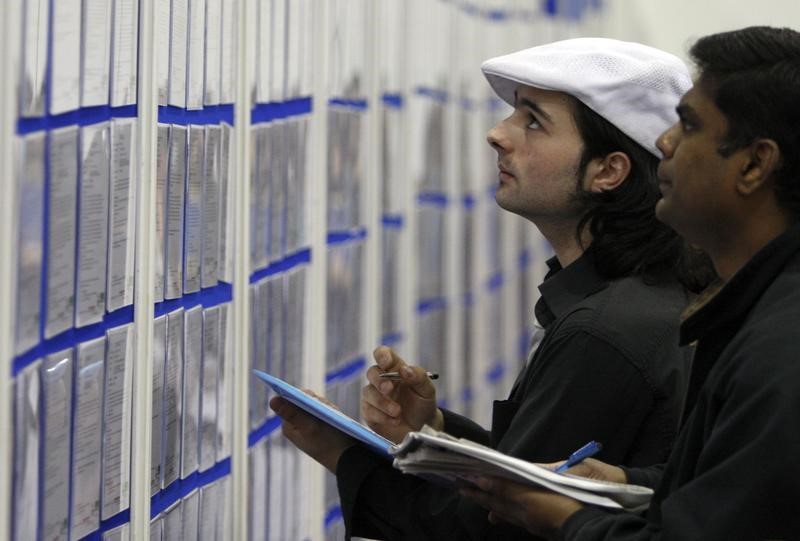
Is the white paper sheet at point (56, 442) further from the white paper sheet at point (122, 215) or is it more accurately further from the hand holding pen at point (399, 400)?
the hand holding pen at point (399, 400)

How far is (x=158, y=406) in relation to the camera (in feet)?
6.67

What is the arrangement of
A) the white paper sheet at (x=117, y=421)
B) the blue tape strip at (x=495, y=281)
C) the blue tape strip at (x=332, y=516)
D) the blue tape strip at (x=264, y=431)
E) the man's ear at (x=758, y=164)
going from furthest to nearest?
the blue tape strip at (x=495, y=281) < the blue tape strip at (x=332, y=516) < the blue tape strip at (x=264, y=431) < the white paper sheet at (x=117, y=421) < the man's ear at (x=758, y=164)

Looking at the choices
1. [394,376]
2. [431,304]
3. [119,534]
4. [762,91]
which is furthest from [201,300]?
[431,304]

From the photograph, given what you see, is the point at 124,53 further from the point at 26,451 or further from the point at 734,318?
the point at 734,318

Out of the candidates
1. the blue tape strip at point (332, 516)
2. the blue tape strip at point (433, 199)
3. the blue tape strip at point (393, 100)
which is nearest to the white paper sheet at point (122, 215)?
the blue tape strip at point (332, 516)

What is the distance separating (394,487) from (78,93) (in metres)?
0.77

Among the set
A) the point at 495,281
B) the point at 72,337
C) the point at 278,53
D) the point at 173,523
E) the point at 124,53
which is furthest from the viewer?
the point at 495,281

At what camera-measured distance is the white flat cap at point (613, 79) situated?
2045mm

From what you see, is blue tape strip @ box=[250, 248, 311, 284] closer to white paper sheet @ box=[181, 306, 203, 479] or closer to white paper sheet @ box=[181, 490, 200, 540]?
white paper sheet @ box=[181, 306, 203, 479]

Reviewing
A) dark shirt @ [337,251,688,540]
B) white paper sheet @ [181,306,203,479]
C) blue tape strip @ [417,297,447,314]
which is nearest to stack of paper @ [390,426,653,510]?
dark shirt @ [337,251,688,540]

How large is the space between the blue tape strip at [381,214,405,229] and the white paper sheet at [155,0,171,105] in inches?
63.4

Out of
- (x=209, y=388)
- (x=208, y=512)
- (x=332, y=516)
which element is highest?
(x=209, y=388)

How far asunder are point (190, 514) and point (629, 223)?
2.88 feet

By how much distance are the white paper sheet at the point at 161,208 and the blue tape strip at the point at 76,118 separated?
105mm
